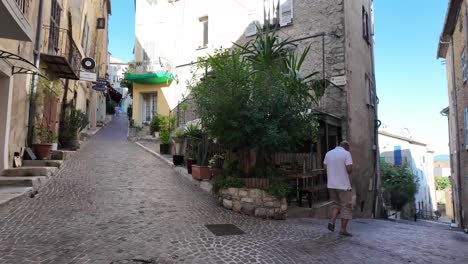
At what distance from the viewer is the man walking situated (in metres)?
5.77

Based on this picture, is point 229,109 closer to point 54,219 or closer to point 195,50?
point 54,219

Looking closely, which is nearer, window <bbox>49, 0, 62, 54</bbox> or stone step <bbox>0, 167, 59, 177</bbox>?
stone step <bbox>0, 167, 59, 177</bbox>

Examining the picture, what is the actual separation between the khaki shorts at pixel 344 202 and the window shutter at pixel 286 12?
30.0 ft

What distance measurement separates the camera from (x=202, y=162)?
9133 millimetres

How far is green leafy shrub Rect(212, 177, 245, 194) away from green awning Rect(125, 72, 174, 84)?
14204 mm

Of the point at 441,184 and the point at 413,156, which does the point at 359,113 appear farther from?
A: the point at 441,184

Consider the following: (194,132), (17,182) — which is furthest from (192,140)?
(17,182)

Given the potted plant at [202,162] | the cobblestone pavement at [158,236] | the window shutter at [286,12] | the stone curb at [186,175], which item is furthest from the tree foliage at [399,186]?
the potted plant at [202,162]

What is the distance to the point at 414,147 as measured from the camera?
28734 millimetres

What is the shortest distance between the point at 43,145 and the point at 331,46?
10.4 meters

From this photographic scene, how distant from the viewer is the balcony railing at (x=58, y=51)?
404 inches

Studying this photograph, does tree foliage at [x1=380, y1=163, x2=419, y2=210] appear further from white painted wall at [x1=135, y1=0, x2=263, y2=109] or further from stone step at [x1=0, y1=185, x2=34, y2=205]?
stone step at [x1=0, y1=185, x2=34, y2=205]

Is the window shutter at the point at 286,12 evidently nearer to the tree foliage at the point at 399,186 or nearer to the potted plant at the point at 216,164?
the potted plant at the point at 216,164

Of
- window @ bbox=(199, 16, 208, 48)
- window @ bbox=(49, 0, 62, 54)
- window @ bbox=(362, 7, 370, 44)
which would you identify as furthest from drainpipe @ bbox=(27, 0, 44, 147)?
window @ bbox=(362, 7, 370, 44)
